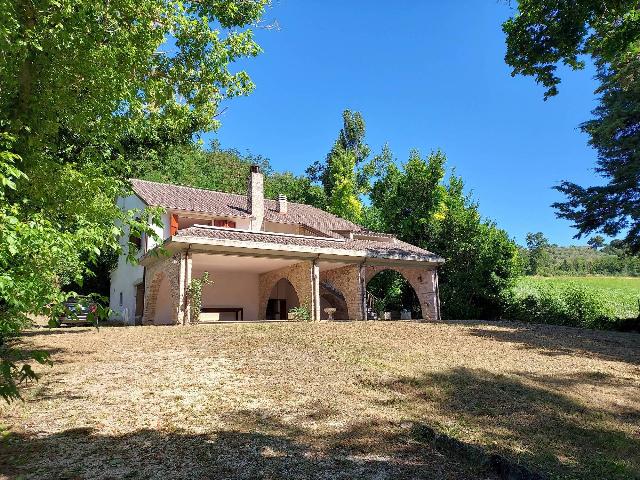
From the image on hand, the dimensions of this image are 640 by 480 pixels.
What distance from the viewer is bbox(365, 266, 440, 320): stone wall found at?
22297 millimetres

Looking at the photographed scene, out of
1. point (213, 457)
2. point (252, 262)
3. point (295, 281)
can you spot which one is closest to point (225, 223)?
point (252, 262)

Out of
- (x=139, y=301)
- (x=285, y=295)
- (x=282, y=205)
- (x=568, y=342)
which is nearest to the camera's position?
(x=568, y=342)

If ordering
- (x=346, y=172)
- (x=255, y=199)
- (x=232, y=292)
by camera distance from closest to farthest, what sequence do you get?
(x=255, y=199), (x=232, y=292), (x=346, y=172)

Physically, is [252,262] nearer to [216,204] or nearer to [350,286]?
[216,204]

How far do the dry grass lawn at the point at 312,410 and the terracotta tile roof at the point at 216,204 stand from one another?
10.8 metres

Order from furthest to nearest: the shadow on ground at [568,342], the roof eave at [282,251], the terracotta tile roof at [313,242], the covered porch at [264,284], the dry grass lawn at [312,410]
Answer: the covered porch at [264,284], the terracotta tile roof at [313,242], the roof eave at [282,251], the shadow on ground at [568,342], the dry grass lawn at [312,410]

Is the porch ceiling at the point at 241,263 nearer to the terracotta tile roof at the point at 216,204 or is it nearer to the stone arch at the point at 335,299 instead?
the stone arch at the point at 335,299

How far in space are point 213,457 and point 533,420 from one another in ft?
14.0

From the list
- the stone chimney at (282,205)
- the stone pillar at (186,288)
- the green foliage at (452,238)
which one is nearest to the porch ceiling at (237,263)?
the stone pillar at (186,288)

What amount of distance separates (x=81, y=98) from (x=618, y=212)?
2221 cm

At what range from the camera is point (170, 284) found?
18.9 metres

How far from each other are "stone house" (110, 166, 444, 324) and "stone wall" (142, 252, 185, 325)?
0.12ft

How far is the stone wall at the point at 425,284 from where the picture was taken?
878 inches

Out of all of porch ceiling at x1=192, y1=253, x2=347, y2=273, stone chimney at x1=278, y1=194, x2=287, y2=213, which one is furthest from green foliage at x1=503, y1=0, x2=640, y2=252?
stone chimney at x1=278, y1=194, x2=287, y2=213
